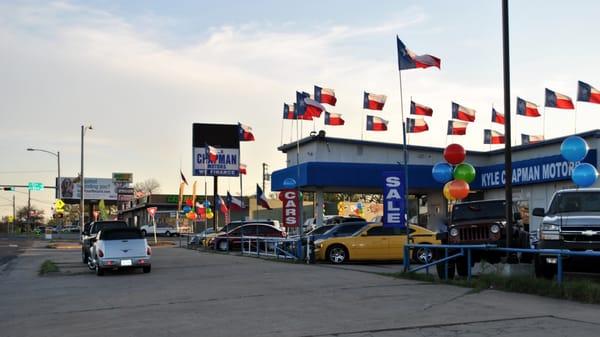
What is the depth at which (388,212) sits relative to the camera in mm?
18453

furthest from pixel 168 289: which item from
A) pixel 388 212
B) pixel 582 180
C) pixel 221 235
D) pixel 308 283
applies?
pixel 221 235

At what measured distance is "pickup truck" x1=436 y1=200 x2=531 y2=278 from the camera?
629 inches

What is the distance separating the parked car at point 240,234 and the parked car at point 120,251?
40.0 feet

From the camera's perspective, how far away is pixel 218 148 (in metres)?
43.0

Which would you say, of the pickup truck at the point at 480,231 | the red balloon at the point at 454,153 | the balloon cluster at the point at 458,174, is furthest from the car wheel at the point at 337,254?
the pickup truck at the point at 480,231

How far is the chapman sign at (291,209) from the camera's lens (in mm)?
25297

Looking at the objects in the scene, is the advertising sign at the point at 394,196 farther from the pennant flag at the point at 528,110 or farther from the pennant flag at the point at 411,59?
the pennant flag at the point at 528,110

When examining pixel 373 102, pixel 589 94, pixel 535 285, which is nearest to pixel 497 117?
pixel 373 102

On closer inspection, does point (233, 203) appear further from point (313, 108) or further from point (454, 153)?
point (454, 153)

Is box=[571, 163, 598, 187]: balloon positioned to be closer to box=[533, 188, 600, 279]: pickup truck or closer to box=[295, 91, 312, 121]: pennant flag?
box=[533, 188, 600, 279]: pickup truck

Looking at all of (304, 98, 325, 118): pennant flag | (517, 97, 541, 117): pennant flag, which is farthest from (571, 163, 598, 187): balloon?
(517, 97, 541, 117): pennant flag

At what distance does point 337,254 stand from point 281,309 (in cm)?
1149

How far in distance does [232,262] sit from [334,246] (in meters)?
4.20

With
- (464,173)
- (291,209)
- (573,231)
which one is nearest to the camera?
(573,231)
